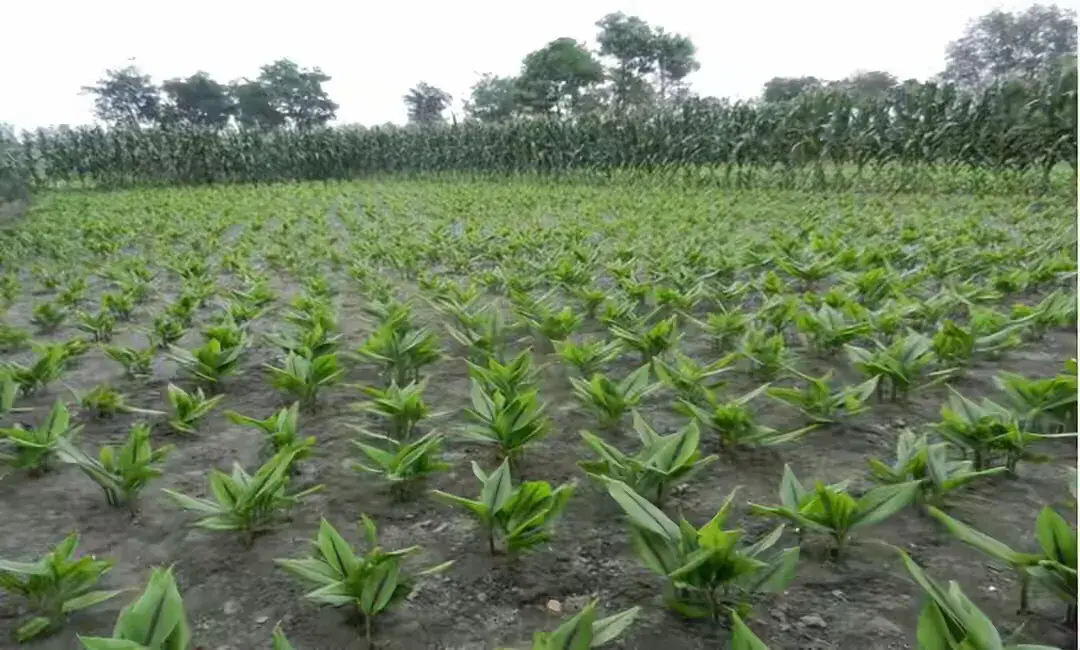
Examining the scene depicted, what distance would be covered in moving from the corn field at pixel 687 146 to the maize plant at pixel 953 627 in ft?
30.6

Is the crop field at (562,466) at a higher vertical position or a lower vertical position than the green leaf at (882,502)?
lower

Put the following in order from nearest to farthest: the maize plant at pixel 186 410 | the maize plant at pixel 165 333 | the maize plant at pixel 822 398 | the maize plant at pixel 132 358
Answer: the maize plant at pixel 822 398
the maize plant at pixel 186 410
the maize plant at pixel 132 358
the maize plant at pixel 165 333

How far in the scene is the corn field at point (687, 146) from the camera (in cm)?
1159

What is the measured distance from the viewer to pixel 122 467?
2176mm

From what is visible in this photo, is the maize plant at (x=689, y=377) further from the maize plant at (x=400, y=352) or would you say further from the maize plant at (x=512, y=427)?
the maize plant at (x=400, y=352)

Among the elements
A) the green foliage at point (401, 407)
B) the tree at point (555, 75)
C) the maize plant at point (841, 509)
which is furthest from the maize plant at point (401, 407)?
the tree at point (555, 75)

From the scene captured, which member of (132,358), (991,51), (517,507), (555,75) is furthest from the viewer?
(555,75)

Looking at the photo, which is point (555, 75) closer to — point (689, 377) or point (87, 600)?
point (689, 377)

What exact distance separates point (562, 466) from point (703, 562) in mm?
988

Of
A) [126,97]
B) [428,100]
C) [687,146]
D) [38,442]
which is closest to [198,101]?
[126,97]

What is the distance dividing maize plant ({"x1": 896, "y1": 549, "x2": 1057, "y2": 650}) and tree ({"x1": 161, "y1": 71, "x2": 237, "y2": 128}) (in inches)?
1999

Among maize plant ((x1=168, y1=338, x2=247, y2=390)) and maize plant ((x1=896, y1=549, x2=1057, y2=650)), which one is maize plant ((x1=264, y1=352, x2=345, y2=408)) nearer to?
maize plant ((x1=168, y1=338, x2=247, y2=390))

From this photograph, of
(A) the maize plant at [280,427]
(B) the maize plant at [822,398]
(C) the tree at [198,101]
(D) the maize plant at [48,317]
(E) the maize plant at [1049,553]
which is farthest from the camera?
(C) the tree at [198,101]

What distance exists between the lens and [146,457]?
2205 mm
